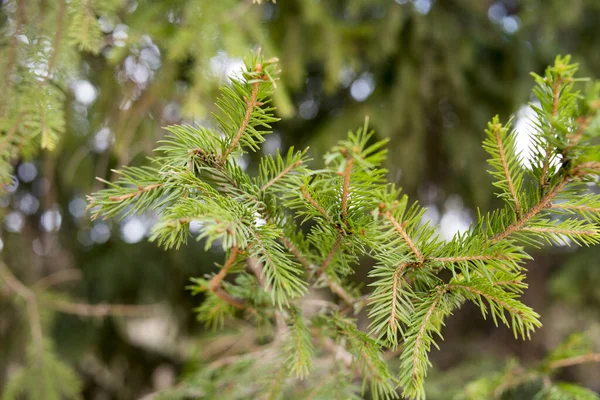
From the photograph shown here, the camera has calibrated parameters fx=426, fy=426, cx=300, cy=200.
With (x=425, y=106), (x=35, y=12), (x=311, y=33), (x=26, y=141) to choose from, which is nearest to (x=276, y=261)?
(x=26, y=141)

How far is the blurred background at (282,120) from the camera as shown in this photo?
1282 mm

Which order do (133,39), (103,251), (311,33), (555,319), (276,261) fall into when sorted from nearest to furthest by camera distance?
(276,261)
(133,39)
(311,33)
(103,251)
(555,319)

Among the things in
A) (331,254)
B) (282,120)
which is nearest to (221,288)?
(331,254)

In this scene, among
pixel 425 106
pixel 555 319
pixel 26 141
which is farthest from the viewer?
pixel 555 319

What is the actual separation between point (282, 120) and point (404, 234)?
4.56ft

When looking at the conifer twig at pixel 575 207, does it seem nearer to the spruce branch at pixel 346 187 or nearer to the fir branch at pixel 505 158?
the fir branch at pixel 505 158

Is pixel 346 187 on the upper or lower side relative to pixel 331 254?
upper

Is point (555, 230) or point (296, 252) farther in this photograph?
point (296, 252)

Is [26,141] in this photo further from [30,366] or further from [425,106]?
[425,106]

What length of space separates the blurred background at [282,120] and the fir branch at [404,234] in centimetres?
71

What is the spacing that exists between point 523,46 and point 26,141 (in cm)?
173

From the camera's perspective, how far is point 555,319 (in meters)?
2.70

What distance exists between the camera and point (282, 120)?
1829 mm

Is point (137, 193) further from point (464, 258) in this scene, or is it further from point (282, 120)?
point (282, 120)
